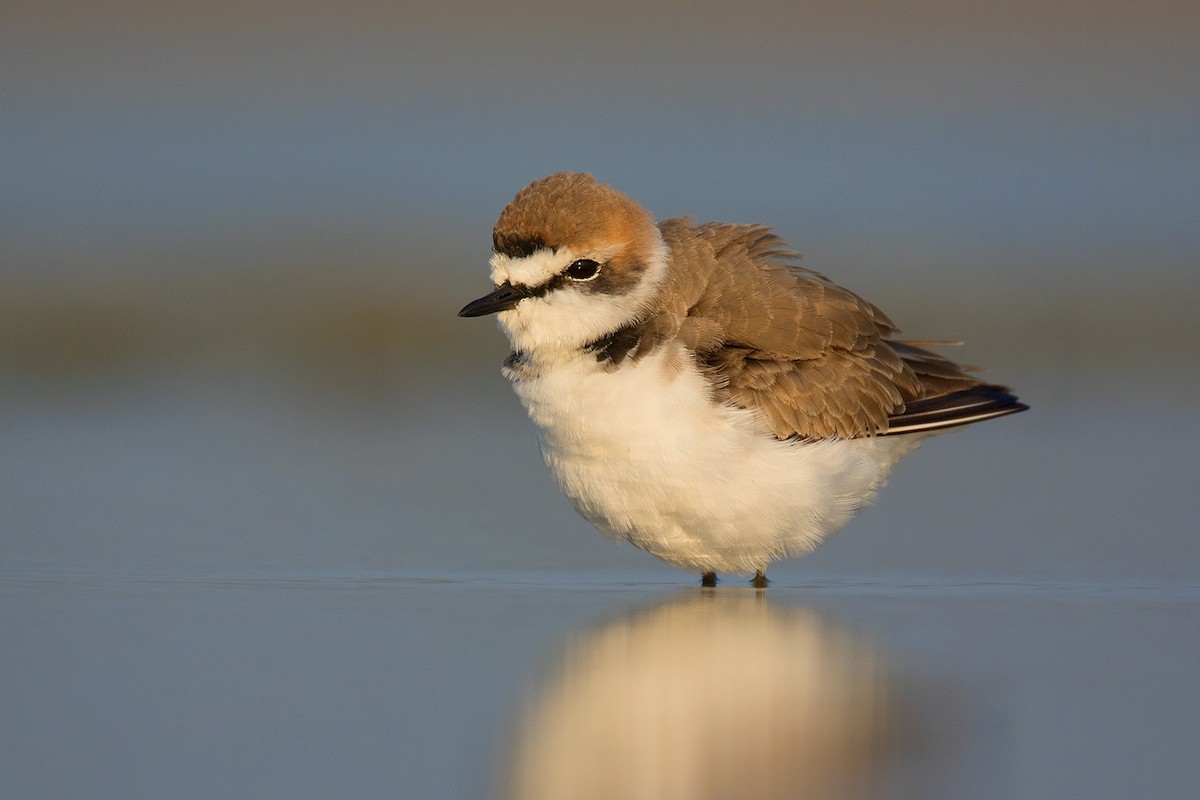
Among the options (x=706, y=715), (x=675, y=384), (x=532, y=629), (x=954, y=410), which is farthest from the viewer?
(x=954, y=410)

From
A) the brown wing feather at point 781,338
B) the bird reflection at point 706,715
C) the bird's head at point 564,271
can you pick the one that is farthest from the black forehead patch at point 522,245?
the bird reflection at point 706,715

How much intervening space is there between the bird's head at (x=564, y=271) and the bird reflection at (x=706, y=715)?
133 cm

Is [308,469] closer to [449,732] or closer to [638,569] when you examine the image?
[638,569]

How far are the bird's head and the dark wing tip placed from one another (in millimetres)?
1563

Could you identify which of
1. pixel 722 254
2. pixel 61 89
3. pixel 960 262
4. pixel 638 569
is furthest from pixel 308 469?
pixel 61 89

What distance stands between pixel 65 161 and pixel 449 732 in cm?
1520

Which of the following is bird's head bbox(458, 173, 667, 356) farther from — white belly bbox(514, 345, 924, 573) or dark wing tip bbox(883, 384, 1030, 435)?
dark wing tip bbox(883, 384, 1030, 435)

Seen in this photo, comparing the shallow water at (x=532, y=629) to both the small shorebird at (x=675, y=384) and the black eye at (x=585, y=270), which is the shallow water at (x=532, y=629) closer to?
the small shorebird at (x=675, y=384)

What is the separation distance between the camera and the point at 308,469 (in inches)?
415

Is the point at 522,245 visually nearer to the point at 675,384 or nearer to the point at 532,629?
the point at 675,384

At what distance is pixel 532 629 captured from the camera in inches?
280

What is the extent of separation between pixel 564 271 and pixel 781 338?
1.17m

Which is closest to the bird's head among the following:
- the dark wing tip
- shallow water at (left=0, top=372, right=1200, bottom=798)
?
shallow water at (left=0, top=372, right=1200, bottom=798)

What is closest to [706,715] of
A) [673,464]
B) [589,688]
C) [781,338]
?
[589,688]
